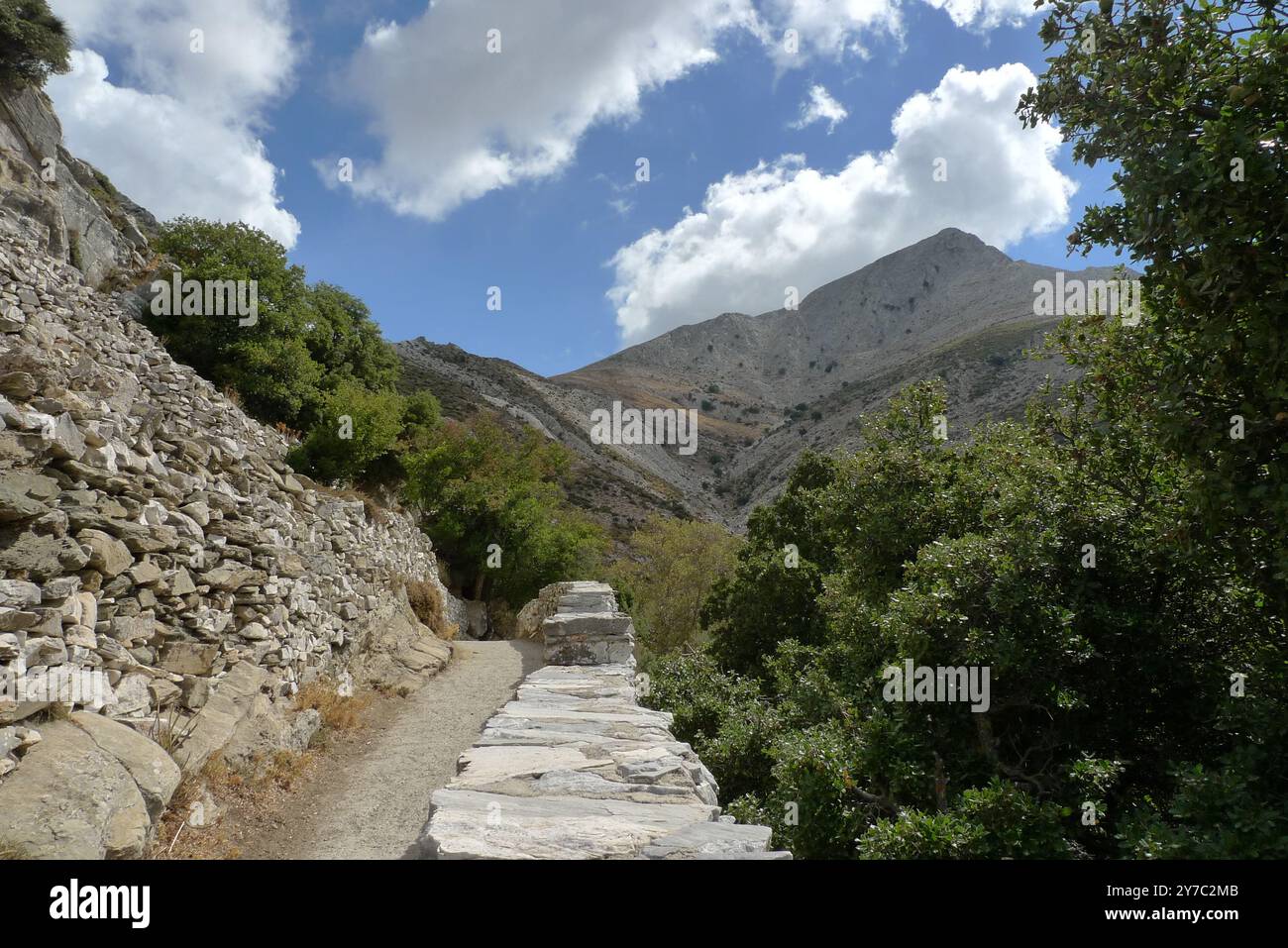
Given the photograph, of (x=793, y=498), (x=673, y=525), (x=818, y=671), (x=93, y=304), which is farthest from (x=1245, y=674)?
(x=673, y=525)

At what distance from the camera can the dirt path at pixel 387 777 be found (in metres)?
5.18

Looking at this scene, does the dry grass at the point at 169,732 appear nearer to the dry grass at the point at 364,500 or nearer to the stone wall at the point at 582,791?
the stone wall at the point at 582,791

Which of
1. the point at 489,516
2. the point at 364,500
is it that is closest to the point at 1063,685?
the point at 364,500

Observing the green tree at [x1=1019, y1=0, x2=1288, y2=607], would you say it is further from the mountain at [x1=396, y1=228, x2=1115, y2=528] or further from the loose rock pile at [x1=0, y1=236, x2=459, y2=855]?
the mountain at [x1=396, y1=228, x2=1115, y2=528]

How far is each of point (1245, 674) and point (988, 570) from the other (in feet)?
4.89

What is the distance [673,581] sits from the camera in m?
20.8

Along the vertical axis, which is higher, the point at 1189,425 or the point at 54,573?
the point at 1189,425

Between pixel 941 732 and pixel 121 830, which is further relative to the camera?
pixel 941 732

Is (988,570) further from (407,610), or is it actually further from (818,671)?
(407,610)

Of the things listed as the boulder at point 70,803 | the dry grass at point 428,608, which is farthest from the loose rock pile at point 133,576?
the dry grass at point 428,608

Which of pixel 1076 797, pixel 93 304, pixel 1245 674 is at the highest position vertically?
pixel 93 304

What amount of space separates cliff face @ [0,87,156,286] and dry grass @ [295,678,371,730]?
8933 millimetres

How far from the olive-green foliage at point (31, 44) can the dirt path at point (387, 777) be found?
17.5 m
